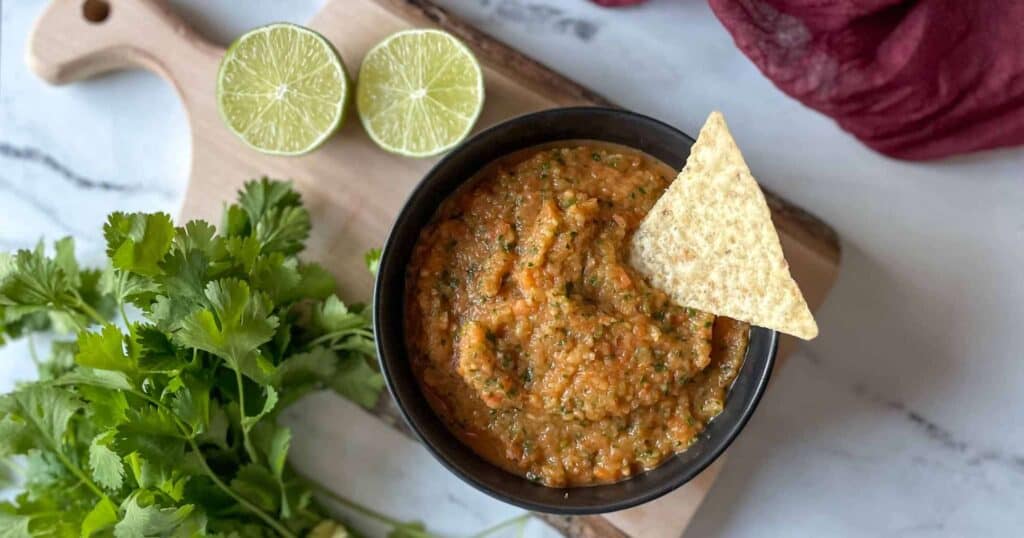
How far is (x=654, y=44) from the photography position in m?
2.94

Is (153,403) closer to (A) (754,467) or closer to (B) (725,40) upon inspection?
(A) (754,467)

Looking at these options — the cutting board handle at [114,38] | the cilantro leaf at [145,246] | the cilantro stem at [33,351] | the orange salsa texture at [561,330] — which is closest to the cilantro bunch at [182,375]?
the cilantro leaf at [145,246]

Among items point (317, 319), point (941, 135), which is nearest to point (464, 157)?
point (317, 319)

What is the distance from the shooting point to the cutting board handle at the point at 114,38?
115 inches

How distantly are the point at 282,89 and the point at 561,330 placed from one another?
1.06 m

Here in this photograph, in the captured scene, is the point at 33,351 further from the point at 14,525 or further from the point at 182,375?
the point at 182,375

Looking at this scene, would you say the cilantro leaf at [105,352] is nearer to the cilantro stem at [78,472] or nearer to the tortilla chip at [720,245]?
the cilantro stem at [78,472]

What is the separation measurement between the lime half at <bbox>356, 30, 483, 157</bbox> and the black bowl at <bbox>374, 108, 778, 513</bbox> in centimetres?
19

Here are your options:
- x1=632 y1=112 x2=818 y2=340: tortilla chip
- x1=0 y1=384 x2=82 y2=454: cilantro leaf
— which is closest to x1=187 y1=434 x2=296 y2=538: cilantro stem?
x1=0 y1=384 x2=82 y2=454: cilantro leaf

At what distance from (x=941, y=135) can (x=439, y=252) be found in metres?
1.48

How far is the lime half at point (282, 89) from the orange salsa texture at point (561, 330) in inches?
18.2

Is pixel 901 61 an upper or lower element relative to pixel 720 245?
upper

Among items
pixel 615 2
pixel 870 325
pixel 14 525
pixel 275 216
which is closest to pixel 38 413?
pixel 14 525

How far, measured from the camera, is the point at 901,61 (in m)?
2.69
